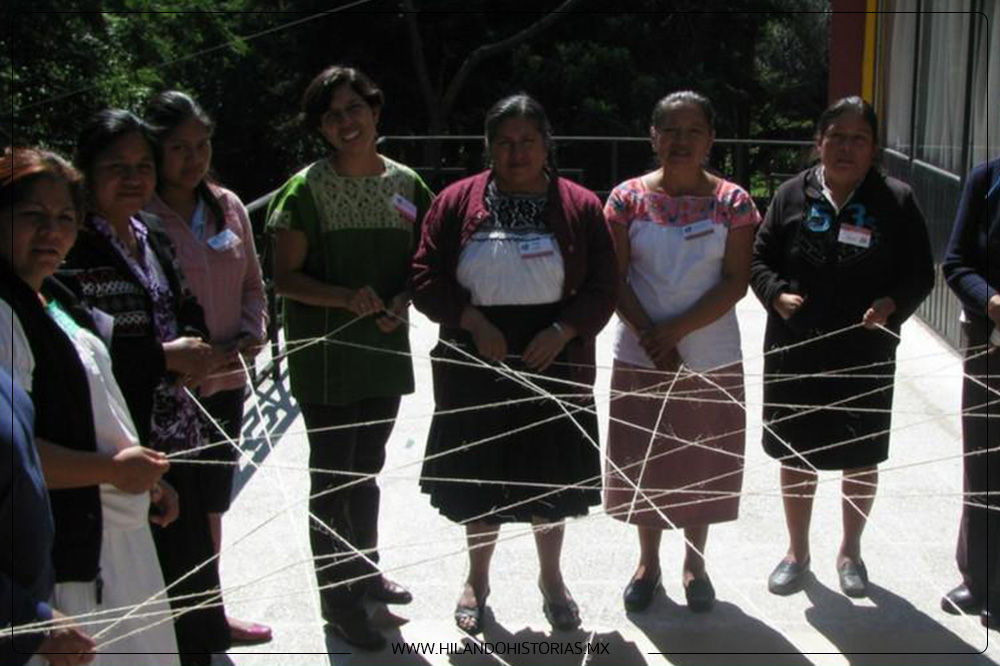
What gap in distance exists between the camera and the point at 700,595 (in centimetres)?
325

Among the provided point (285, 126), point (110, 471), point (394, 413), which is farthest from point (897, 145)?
point (285, 126)

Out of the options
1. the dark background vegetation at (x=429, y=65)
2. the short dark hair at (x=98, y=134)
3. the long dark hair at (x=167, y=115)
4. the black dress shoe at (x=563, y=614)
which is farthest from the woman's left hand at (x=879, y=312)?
the dark background vegetation at (x=429, y=65)

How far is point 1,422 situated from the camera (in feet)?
5.40

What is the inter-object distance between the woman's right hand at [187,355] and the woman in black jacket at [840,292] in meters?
1.49

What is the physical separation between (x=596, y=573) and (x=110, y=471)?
188 cm

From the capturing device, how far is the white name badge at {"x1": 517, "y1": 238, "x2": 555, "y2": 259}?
116 inches

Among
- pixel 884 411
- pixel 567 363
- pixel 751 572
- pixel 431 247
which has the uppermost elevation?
pixel 431 247

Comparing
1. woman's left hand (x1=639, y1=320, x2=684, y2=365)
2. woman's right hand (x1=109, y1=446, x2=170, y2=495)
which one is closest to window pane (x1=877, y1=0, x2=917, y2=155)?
woman's left hand (x1=639, y1=320, x2=684, y2=365)

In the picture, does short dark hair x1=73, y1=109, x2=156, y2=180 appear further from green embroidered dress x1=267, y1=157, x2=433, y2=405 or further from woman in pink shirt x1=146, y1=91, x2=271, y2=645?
green embroidered dress x1=267, y1=157, x2=433, y2=405

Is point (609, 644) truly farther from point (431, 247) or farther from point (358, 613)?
point (431, 247)

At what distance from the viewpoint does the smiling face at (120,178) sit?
8.29 ft

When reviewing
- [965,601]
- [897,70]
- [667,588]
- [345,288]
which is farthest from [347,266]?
[897,70]

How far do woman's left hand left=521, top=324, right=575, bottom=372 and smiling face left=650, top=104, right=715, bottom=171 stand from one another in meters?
0.58

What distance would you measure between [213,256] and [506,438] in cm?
89
